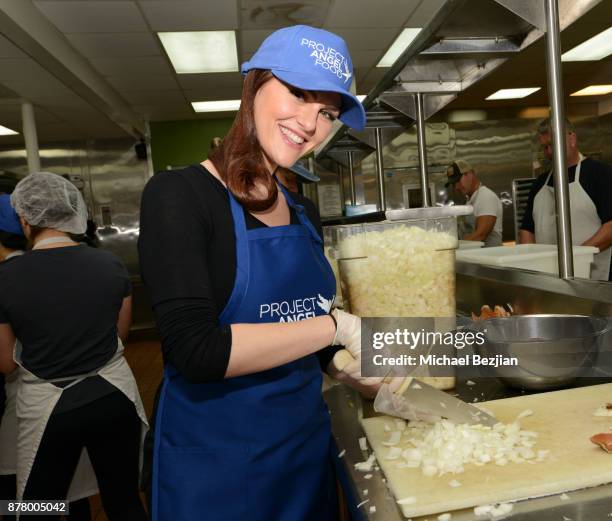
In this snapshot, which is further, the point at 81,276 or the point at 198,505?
the point at 81,276

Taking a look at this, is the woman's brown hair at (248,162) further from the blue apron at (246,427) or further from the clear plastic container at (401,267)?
the clear plastic container at (401,267)

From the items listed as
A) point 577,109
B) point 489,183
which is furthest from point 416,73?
point 577,109

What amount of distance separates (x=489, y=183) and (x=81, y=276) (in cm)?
733

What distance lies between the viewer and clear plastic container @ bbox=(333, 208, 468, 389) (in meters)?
1.32

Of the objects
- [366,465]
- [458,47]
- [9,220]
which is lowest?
[366,465]

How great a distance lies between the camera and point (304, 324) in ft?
3.29

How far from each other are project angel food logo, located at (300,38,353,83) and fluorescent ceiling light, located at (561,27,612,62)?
4.87 metres

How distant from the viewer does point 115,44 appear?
4344mm

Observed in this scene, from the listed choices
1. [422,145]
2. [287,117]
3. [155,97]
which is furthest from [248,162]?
[155,97]

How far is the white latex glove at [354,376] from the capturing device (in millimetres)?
1159

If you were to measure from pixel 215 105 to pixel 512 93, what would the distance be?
13.4ft

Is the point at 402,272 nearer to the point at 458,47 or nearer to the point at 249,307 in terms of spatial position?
the point at 249,307

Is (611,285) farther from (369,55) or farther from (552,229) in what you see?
(369,55)

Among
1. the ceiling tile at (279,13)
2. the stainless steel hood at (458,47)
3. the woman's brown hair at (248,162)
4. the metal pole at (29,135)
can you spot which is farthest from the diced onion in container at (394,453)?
the metal pole at (29,135)
